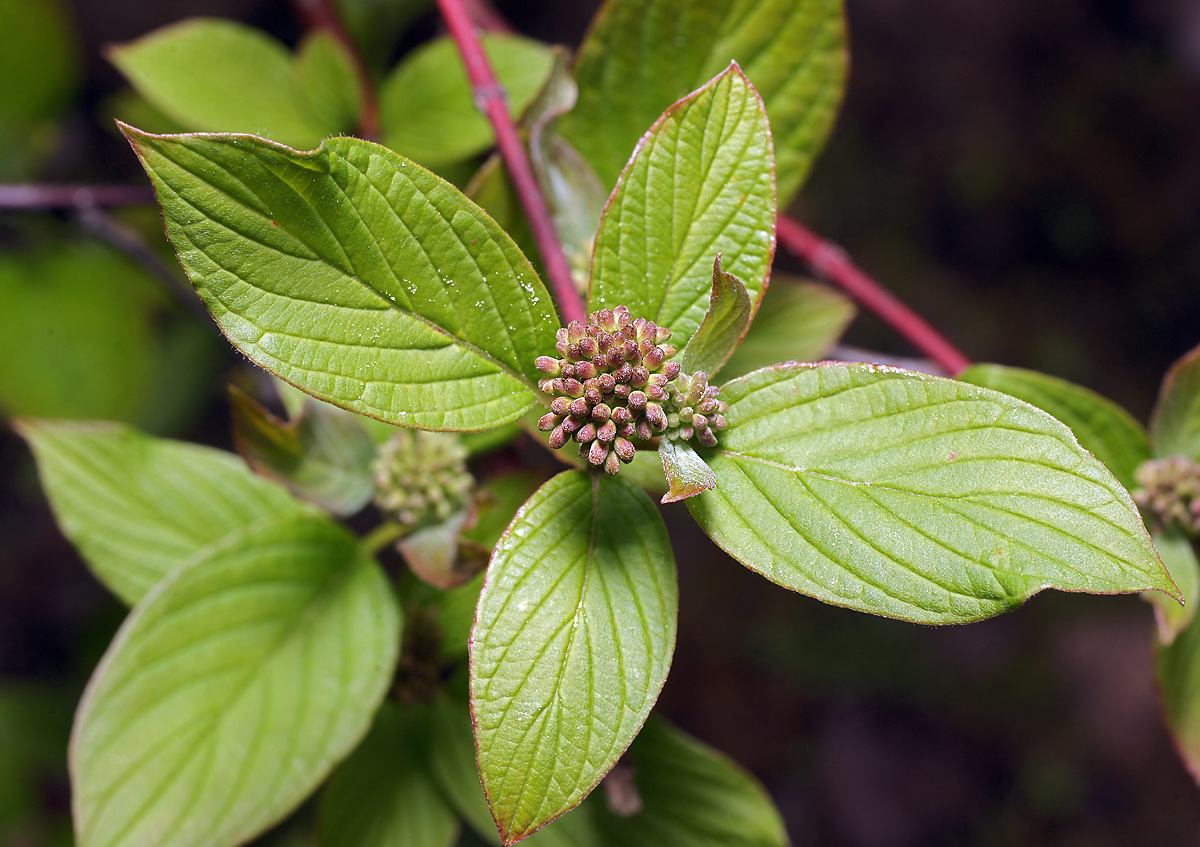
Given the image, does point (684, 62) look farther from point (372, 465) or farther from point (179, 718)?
point (179, 718)

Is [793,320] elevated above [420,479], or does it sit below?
above

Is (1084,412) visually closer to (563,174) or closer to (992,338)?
(563,174)

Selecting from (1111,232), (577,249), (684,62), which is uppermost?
(684,62)

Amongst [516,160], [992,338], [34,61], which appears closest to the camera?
[516,160]

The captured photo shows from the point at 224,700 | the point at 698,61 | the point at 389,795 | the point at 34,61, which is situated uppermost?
the point at 698,61

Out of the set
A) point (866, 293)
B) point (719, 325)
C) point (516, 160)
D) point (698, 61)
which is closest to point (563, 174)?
point (516, 160)

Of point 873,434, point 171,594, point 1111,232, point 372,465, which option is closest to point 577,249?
point 372,465
